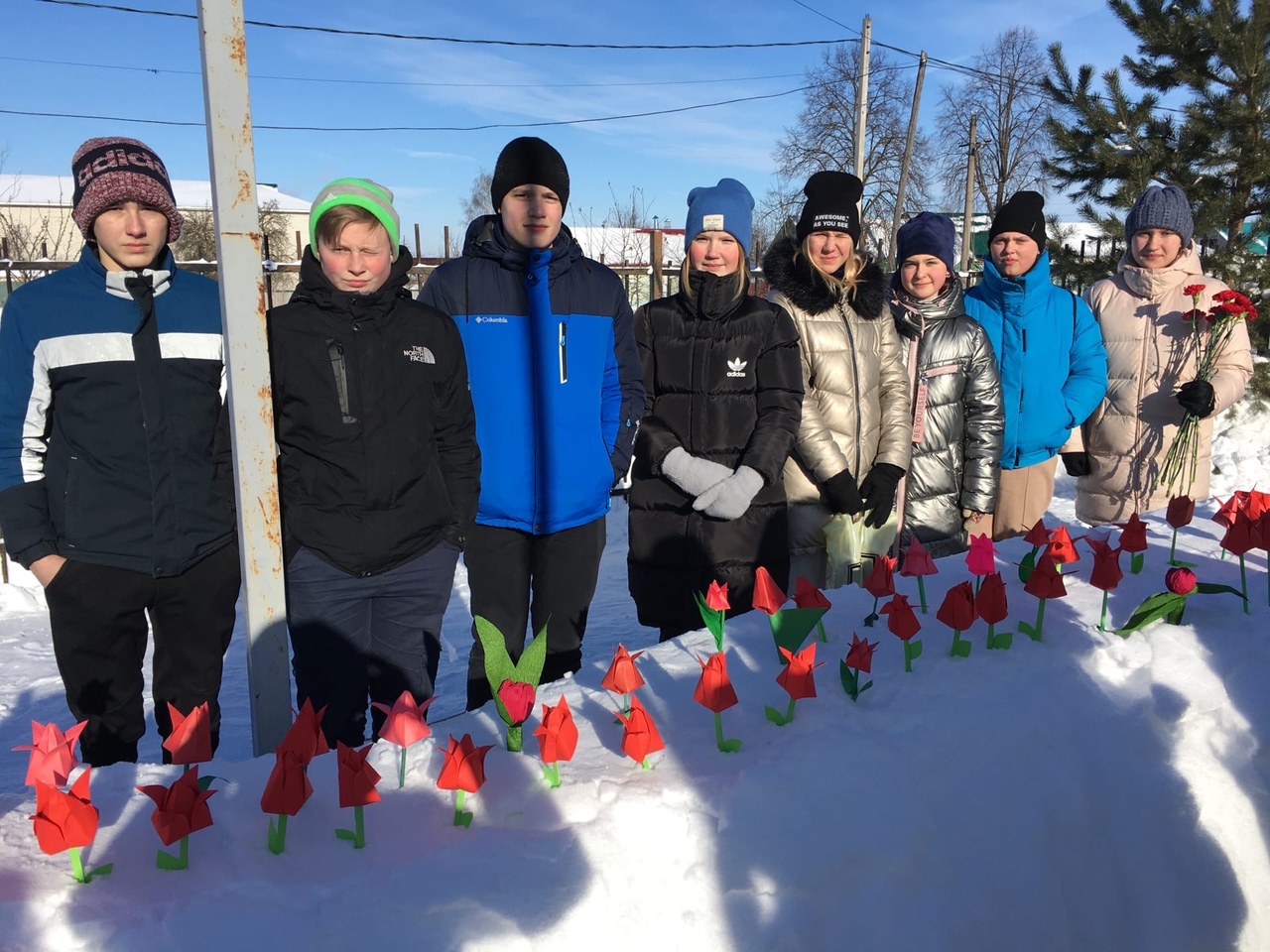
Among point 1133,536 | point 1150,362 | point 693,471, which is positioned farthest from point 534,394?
point 1150,362

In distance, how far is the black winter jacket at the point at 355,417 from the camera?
6.97ft

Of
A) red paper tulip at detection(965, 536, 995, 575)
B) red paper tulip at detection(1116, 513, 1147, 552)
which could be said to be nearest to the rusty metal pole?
red paper tulip at detection(965, 536, 995, 575)

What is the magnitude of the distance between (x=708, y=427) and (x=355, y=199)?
4.36ft

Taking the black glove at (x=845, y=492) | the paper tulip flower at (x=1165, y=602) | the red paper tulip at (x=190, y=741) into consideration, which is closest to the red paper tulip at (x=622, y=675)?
the red paper tulip at (x=190, y=741)

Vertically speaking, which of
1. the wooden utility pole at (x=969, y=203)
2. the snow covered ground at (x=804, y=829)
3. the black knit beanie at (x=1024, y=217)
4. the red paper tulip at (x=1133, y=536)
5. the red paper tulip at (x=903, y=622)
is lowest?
the snow covered ground at (x=804, y=829)

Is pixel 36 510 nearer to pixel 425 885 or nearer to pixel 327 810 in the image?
pixel 327 810

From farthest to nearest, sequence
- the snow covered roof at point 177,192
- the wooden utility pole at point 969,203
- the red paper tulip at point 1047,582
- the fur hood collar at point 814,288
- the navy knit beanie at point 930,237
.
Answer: the snow covered roof at point 177,192, the wooden utility pole at point 969,203, the navy knit beanie at point 930,237, the fur hood collar at point 814,288, the red paper tulip at point 1047,582

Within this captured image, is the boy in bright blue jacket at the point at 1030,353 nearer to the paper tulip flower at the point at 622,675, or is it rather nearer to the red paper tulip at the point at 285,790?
the paper tulip flower at the point at 622,675

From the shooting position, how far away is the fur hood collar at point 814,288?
3.15 metres

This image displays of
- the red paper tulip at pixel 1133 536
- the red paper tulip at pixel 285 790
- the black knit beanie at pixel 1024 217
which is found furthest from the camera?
the black knit beanie at pixel 1024 217

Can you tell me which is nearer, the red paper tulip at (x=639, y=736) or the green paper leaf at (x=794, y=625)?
the red paper tulip at (x=639, y=736)

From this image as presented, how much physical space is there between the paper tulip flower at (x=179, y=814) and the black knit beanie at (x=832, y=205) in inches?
102

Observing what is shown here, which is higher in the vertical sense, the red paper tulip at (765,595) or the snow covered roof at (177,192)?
the snow covered roof at (177,192)

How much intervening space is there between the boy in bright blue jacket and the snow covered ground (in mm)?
1544
